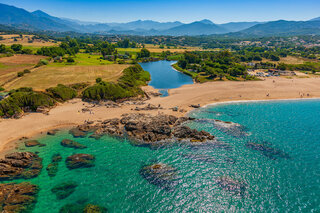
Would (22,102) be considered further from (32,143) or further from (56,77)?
(56,77)

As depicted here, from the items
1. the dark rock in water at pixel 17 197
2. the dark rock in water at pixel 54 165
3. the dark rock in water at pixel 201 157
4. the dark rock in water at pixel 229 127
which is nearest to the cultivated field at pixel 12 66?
the dark rock in water at pixel 54 165

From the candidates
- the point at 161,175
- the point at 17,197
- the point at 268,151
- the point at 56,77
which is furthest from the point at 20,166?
the point at 56,77

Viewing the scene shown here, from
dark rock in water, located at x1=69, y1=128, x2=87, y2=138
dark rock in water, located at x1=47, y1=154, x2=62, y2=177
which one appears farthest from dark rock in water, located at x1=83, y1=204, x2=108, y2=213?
dark rock in water, located at x1=69, y1=128, x2=87, y2=138

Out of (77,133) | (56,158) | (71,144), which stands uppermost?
(77,133)

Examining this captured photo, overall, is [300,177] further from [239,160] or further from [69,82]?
[69,82]

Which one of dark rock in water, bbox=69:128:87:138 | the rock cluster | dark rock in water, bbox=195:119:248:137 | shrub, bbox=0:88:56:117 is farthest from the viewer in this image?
shrub, bbox=0:88:56:117

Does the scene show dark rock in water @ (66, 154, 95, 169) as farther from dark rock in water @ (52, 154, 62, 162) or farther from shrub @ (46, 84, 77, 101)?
shrub @ (46, 84, 77, 101)

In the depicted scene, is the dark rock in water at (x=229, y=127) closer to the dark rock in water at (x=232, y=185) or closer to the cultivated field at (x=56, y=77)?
the dark rock in water at (x=232, y=185)
